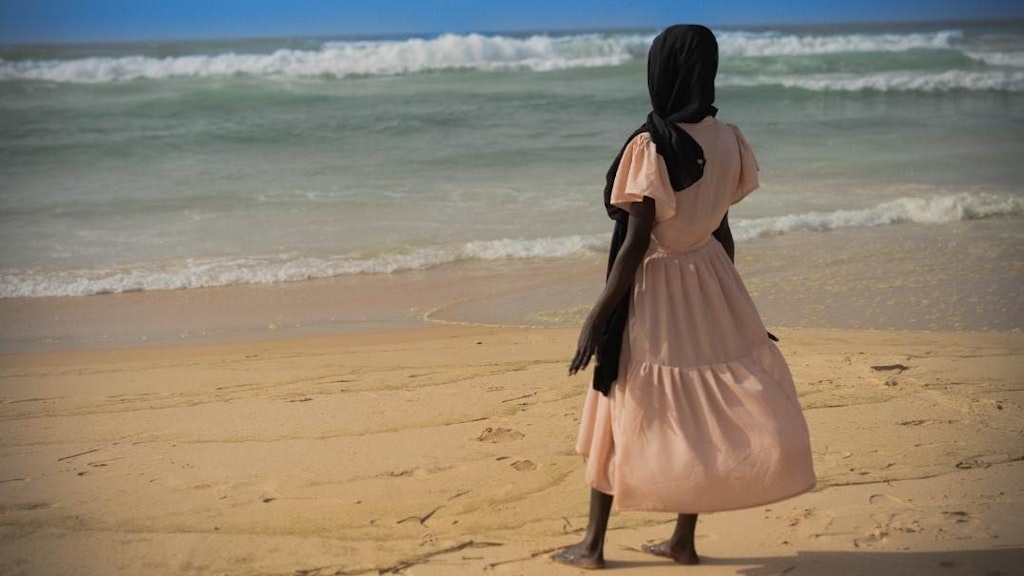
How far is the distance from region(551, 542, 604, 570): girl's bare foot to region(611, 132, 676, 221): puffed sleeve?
3.60 feet

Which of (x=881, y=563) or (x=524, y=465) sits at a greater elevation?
(x=524, y=465)

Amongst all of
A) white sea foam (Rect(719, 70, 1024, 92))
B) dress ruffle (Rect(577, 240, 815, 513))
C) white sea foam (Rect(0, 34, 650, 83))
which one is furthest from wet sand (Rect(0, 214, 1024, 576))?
white sea foam (Rect(0, 34, 650, 83))

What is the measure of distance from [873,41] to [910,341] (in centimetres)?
2883

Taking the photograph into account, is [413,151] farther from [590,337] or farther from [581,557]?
[590,337]

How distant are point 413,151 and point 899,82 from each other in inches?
531

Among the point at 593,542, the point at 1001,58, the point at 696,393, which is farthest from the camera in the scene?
the point at 1001,58

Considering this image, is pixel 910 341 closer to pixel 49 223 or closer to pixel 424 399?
pixel 424 399

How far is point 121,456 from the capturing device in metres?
4.47

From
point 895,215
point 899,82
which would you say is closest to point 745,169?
point 895,215

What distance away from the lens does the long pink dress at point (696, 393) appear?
3.05 metres

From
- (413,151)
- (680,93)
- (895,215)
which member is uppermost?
(680,93)

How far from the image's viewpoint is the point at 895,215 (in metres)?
10.4

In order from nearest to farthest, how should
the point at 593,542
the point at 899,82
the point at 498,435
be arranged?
the point at 593,542, the point at 498,435, the point at 899,82

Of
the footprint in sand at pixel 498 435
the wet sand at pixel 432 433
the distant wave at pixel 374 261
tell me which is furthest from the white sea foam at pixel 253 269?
the footprint in sand at pixel 498 435
